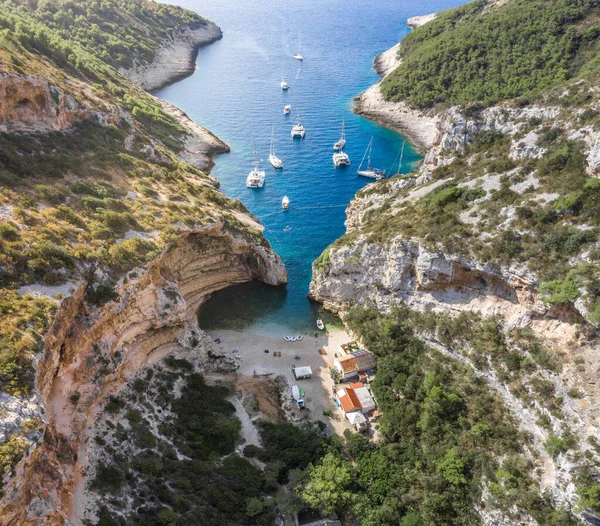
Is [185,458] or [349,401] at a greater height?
[349,401]

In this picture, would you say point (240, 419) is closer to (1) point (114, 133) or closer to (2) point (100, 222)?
(2) point (100, 222)

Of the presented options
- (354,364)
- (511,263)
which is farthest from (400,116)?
(354,364)

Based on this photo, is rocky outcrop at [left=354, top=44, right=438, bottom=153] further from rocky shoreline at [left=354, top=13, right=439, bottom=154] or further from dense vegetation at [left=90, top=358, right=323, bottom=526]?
dense vegetation at [left=90, top=358, right=323, bottom=526]

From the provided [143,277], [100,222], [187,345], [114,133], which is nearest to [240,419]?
[187,345]

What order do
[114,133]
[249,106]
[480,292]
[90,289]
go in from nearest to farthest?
1. [90,289]
2. [480,292]
3. [114,133]
4. [249,106]

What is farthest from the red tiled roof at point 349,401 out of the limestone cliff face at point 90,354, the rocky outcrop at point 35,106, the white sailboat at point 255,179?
the white sailboat at point 255,179

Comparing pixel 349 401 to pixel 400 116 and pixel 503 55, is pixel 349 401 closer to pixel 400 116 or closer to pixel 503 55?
pixel 400 116

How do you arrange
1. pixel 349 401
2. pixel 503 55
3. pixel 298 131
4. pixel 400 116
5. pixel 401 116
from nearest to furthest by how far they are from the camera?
pixel 349 401
pixel 503 55
pixel 298 131
pixel 401 116
pixel 400 116
